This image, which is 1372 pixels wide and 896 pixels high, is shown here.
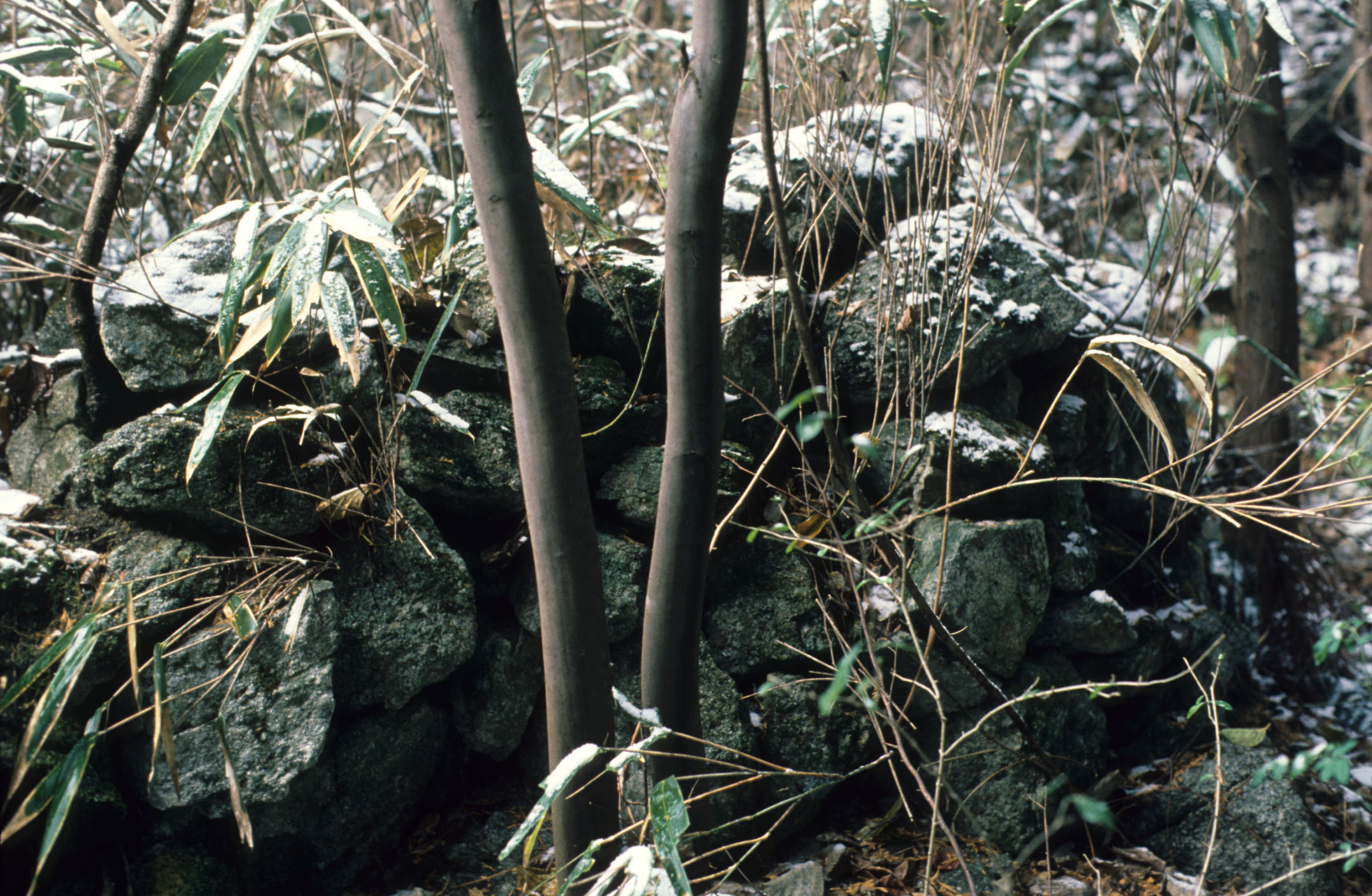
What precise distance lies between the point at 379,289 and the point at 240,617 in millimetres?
785

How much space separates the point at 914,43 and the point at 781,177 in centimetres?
302

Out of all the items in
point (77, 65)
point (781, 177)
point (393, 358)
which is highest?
point (77, 65)

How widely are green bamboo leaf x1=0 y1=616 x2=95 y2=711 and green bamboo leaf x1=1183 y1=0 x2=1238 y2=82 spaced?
98.2 inches

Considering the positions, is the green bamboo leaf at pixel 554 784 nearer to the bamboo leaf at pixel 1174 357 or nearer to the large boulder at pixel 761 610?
the large boulder at pixel 761 610

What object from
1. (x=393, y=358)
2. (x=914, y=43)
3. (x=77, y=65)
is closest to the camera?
(x=393, y=358)

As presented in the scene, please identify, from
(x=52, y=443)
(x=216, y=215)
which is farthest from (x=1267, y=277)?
(x=52, y=443)

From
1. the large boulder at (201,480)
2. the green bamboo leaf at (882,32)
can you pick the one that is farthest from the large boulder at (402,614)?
the green bamboo leaf at (882,32)

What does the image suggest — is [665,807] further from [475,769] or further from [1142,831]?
[1142,831]

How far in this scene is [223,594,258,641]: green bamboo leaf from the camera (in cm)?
181

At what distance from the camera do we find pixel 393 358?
2170 millimetres

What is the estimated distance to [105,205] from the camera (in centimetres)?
209

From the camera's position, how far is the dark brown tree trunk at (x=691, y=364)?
1.47 meters

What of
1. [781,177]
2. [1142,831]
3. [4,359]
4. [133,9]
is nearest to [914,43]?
[781,177]

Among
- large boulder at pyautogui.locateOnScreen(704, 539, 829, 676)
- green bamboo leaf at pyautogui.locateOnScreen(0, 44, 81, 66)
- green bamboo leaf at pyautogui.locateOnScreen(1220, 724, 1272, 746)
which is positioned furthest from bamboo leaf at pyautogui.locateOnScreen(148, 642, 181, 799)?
green bamboo leaf at pyautogui.locateOnScreen(1220, 724, 1272, 746)
